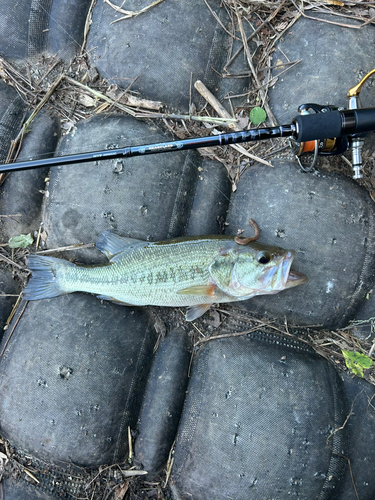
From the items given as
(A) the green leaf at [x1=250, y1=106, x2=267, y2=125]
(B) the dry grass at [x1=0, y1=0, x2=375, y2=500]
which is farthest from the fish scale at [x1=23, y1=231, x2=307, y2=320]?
(A) the green leaf at [x1=250, y1=106, x2=267, y2=125]

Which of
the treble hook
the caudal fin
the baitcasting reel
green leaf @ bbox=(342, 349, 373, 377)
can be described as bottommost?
green leaf @ bbox=(342, 349, 373, 377)

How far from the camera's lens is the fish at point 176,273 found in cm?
311

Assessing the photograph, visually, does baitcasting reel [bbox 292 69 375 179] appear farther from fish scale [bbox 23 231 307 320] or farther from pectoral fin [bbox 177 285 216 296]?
pectoral fin [bbox 177 285 216 296]

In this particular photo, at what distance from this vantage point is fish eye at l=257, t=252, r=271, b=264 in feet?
10.1

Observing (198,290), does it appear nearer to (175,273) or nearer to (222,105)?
(175,273)

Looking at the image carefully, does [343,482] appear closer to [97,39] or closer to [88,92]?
[88,92]

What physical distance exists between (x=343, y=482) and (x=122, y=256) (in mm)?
3071

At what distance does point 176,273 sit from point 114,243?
2.37 feet

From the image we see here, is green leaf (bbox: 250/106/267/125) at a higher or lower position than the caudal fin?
higher

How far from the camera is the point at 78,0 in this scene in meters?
3.79

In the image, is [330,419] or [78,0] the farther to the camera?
[78,0]

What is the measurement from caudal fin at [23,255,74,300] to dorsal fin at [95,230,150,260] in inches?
15.1

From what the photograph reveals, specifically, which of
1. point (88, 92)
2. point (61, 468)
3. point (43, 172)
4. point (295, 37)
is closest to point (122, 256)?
point (43, 172)

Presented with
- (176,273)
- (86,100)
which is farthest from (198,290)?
(86,100)
